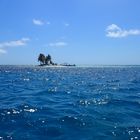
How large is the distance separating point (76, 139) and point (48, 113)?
652 centimetres

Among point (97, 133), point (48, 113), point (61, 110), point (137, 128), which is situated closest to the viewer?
point (97, 133)

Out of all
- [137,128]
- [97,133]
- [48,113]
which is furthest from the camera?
[48,113]

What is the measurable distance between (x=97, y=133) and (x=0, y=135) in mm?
4602

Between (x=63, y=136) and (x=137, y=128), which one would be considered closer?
(x=63, y=136)

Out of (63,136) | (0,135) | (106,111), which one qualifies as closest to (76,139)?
(63,136)

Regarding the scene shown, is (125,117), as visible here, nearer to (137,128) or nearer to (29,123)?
(137,128)

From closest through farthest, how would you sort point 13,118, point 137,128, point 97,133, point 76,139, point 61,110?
point 76,139, point 97,133, point 137,128, point 13,118, point 61,110

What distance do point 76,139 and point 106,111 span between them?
7.44m

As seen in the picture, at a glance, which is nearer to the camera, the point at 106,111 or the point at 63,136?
the point at 63,136

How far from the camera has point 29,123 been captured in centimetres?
1670

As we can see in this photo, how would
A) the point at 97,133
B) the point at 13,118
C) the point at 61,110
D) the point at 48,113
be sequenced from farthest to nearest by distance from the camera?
1. the point at 61,110
2. the point at 48,113
3. the point at 13,118
4. the point at 97,133

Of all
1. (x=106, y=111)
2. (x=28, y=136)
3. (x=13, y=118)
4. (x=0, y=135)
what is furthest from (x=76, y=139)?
(x=106, y=111)

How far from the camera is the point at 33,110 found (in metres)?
21.1

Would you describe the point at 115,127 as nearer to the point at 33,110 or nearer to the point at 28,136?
the point at 28,136
